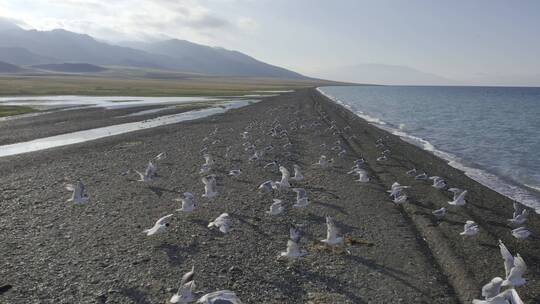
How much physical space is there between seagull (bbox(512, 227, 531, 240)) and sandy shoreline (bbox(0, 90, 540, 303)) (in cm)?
28

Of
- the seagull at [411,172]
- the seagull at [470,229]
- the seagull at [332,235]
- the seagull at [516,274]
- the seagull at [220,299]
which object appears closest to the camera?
the seagull at [220,299]

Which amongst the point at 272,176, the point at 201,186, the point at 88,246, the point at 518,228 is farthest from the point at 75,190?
the point at 518,228

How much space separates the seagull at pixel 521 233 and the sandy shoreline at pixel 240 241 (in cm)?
28

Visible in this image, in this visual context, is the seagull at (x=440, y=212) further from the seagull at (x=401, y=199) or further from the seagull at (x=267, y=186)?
the seagull at (x=267, y=186)

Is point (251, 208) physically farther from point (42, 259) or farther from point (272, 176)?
point (42, 259)

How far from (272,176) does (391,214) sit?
7640 mm

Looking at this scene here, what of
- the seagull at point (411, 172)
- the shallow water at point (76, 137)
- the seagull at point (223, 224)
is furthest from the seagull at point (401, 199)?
Answer: the shallow water at point (76, 137)

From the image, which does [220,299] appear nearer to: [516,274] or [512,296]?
[512,296]

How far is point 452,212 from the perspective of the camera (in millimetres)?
18688

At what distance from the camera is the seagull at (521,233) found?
51.5 feet

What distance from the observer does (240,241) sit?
1461 cm

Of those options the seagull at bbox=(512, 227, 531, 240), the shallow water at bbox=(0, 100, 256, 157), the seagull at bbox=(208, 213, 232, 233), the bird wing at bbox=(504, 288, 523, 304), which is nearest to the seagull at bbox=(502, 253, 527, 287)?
the bird wing at bbox=(504, 288, 523, 304)

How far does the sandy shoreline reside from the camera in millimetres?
11547

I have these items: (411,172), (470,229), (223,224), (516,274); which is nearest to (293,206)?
(223,224)
